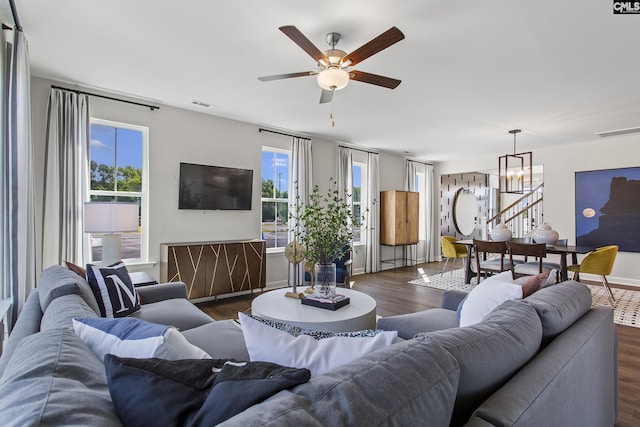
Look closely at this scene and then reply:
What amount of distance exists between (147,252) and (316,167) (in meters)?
3.09

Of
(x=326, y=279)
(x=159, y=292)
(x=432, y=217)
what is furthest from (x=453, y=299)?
(x=432, y=217)

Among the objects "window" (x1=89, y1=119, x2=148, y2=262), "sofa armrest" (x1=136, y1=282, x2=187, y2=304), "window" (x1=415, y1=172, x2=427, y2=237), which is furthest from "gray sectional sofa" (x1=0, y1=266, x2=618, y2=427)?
"window" (x1=415, y1=172, x2=427, y2=237)

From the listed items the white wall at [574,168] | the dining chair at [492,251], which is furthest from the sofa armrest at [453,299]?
the white wall at [574,168]

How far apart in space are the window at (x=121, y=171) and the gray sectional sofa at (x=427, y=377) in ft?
8.25

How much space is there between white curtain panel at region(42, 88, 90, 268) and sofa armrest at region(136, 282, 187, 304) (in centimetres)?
133

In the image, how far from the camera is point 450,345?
919 millimetres

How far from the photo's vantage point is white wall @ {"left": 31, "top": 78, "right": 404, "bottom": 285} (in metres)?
3.80

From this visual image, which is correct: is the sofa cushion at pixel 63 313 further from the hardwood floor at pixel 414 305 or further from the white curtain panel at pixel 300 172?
the white curtain panel at pixel 300 172

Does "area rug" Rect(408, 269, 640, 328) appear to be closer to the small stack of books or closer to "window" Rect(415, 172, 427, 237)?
"window" Rect(415, 172, 427, 237)

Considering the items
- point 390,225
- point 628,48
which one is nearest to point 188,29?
point 628,48

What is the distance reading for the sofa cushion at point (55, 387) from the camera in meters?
0.56

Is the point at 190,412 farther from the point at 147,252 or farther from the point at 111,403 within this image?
the point at 147,252

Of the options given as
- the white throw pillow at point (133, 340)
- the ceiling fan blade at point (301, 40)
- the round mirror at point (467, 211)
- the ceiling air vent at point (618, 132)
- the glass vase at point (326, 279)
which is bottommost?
the glass vase at point (326, 279)

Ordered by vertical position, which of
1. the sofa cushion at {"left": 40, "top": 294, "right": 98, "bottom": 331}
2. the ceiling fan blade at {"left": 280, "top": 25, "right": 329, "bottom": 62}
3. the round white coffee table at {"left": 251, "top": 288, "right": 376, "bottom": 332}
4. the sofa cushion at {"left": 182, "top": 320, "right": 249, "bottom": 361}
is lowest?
the sofa cushion at {"left": 182, "top": 320, "right": 249, "bottom": 361}
